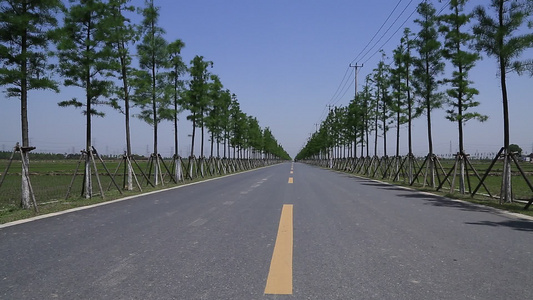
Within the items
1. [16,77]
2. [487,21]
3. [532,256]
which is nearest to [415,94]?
[487,21]

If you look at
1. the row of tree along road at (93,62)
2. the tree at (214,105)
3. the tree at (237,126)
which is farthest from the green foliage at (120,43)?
the tree at (237,126)

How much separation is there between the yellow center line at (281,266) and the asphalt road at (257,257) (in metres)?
0.07

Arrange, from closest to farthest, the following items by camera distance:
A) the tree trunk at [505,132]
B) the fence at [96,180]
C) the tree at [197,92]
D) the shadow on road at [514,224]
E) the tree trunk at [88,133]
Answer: the shadow on road at [514,224]
the tree trunk at [505,132]
the tree trunk at [88,133]
the fence at [96,180]
the tree at [197,92]

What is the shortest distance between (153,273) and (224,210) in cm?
477

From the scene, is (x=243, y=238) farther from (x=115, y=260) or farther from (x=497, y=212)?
(x=497, y=212)

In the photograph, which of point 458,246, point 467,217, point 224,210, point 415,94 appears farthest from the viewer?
point 415,94

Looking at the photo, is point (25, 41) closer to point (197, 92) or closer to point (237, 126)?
point (197, 92)

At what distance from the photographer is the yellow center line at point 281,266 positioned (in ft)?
11.2

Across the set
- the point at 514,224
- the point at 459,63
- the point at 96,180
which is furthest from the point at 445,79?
the point at 96,180

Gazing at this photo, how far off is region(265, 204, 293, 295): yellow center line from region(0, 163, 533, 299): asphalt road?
0.22ft

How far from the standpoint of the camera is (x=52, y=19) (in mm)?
10250

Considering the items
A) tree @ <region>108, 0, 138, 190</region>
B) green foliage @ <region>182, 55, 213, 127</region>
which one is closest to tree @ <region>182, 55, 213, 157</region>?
green foliage @ <region>182, 55, 213, 127</region>

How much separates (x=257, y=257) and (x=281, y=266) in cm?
47

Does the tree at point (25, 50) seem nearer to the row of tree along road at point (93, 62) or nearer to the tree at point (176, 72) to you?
the row of tree along road at point (93, 62)
